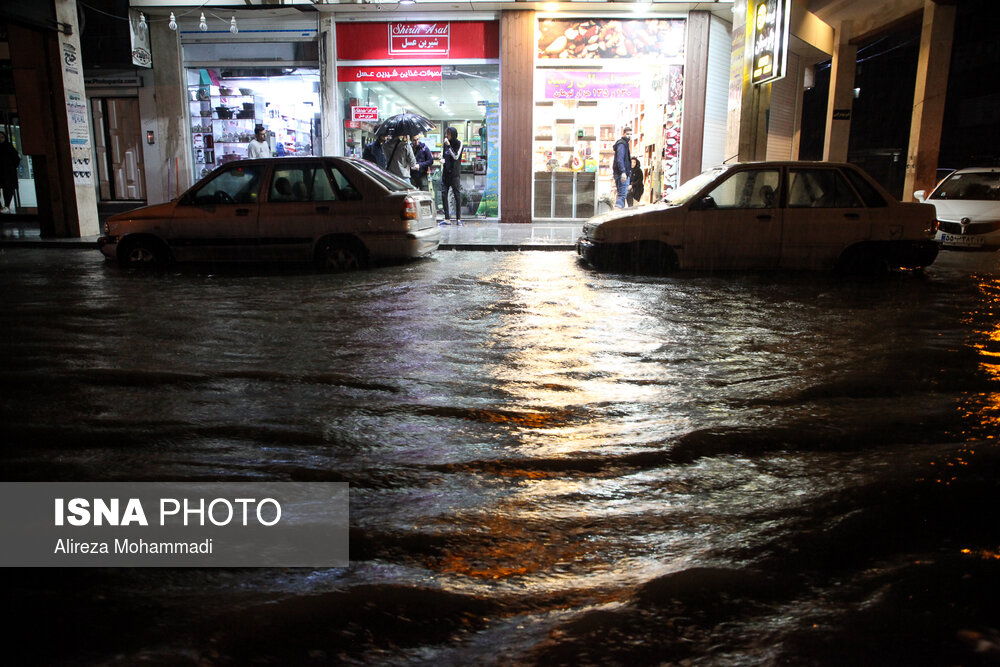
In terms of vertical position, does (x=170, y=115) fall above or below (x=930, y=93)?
below

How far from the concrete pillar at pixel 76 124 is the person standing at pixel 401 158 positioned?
6.15 metres

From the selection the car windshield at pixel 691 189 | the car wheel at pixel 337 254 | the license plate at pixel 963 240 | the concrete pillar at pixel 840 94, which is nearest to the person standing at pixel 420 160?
the car wheel at pixel 337 254

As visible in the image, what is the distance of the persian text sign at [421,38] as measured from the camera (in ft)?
55.9

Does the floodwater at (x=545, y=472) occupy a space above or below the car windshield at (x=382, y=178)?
below

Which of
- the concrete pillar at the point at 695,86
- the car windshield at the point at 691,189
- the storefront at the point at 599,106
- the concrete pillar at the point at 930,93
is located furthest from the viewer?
the storefront at the point at 599,106

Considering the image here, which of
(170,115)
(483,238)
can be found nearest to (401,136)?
(483,238)

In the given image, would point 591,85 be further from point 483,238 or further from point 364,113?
point 483,238

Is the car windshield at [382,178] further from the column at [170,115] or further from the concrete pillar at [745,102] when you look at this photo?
the column at [170,115]

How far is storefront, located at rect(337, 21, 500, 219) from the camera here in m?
17.1

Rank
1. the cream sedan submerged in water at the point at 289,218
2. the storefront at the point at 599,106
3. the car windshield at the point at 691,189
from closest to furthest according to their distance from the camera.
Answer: the car windshield at the point at 691,189
the cream sedan submerged in water at the point at 289,218
the storefront at the point at 599,106

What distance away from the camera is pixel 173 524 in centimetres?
258

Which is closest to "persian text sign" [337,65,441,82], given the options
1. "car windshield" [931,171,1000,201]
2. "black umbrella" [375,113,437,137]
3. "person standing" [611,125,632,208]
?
"black umbrella" [375,113,437,137]

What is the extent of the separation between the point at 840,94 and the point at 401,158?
11.8 m

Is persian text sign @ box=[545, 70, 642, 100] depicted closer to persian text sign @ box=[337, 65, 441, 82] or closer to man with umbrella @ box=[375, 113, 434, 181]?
A: persian text sign @ box=[337, 65, 441, 82]
